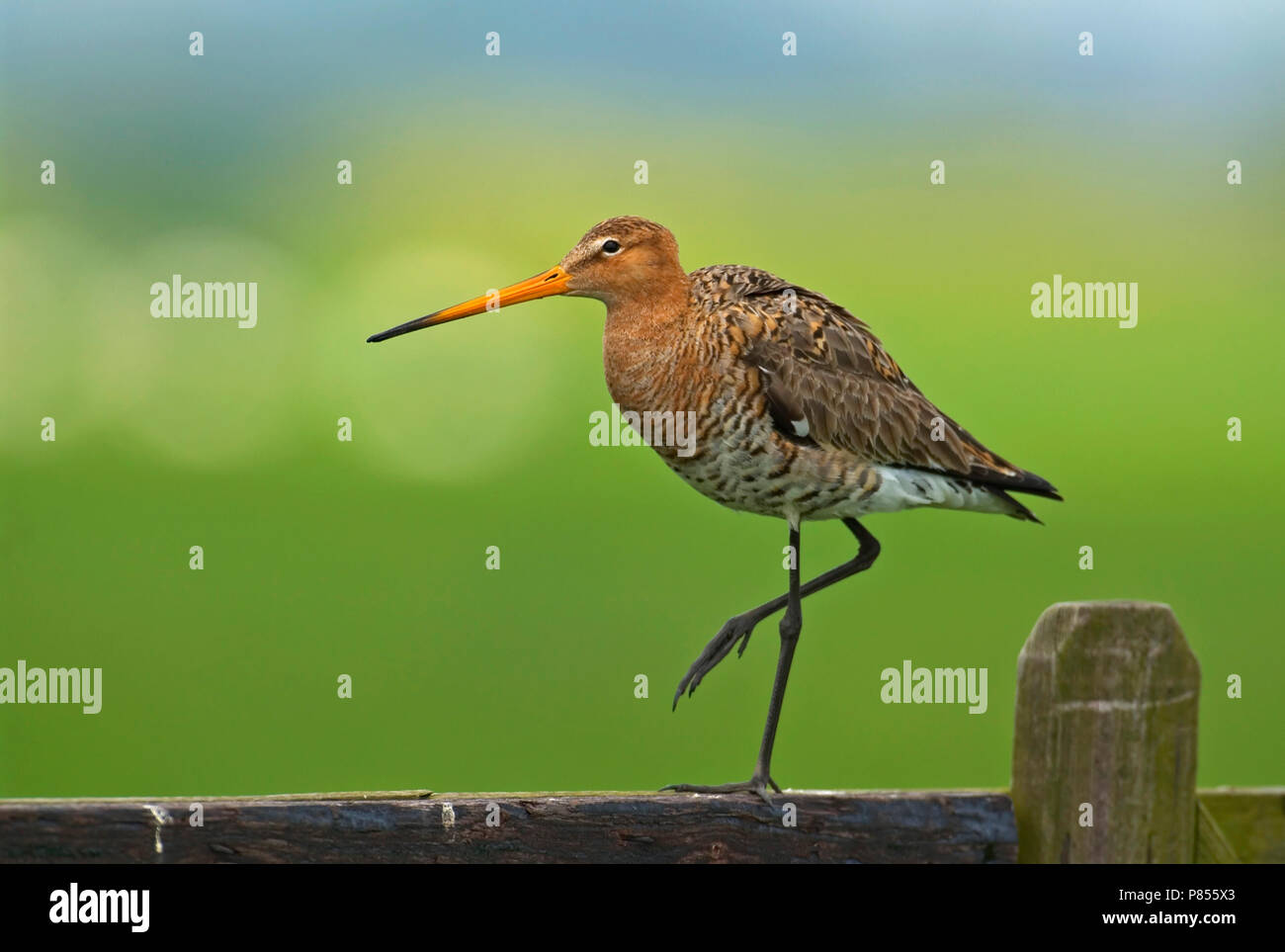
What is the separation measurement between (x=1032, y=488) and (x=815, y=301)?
3.75 feet

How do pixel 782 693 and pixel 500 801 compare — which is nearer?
pixel 500 801

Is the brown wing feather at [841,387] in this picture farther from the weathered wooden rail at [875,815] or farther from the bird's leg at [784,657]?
the weathered wooden rail at [875,815]

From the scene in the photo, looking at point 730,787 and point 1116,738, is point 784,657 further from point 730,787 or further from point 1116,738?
point 1116,738

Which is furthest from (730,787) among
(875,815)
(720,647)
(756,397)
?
(756,397)

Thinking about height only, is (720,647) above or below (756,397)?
below

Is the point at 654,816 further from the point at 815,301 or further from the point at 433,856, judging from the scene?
the point at 815,301

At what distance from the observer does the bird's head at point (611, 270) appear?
5004 millimetres

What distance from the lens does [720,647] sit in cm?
545

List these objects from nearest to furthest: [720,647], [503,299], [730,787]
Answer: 1. [730,787]
2. [503,299]
3. [720,647]

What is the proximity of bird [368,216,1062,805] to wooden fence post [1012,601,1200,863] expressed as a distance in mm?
1223

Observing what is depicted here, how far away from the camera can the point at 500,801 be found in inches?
147

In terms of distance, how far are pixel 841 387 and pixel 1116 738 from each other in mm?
1948

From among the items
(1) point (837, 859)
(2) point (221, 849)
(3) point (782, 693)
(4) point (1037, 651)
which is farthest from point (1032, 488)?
(2) point (221, 849)

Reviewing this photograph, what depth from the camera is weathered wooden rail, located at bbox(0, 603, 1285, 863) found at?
362cm
